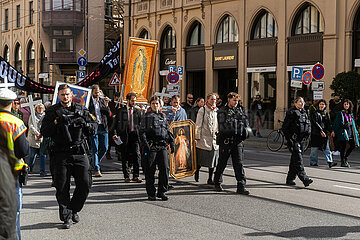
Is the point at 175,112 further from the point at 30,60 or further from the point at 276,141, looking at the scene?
the point at 30,60

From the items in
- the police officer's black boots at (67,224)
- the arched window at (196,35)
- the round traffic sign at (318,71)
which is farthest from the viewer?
the arched window at (196,35)

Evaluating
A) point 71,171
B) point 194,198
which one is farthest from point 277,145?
point 71,171

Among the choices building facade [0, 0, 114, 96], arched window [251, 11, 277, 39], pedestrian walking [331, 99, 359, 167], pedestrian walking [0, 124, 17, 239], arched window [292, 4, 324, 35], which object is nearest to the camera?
pedestrian walking [0, 124, 17, 239]

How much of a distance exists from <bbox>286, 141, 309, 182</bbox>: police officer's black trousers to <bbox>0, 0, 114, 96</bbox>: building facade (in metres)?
34.6

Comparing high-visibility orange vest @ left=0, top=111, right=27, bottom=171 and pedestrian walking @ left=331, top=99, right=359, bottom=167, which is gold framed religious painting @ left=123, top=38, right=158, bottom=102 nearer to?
pedestrian walking @ left=331, top=99, right=359, bottom=167

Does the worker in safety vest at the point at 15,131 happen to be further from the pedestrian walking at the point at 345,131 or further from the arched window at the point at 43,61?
the arched window at the point at 43,61

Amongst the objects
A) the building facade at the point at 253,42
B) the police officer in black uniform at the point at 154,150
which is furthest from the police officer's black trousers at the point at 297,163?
the building facade at the point at 253,42

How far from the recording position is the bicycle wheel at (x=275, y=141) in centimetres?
1810

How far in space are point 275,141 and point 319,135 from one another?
196 inches

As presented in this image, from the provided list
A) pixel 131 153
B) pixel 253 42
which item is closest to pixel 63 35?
pixel 253 42

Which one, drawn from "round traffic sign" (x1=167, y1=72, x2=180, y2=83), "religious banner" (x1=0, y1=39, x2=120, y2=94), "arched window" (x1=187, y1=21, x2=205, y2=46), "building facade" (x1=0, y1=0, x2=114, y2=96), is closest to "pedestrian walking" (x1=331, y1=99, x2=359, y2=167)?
"religious banner" (x1=0, y1=39, x2=120, y2=94)

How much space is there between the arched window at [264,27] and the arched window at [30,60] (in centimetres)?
2690

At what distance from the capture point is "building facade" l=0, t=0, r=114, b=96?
42562mm

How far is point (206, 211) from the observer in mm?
7738
